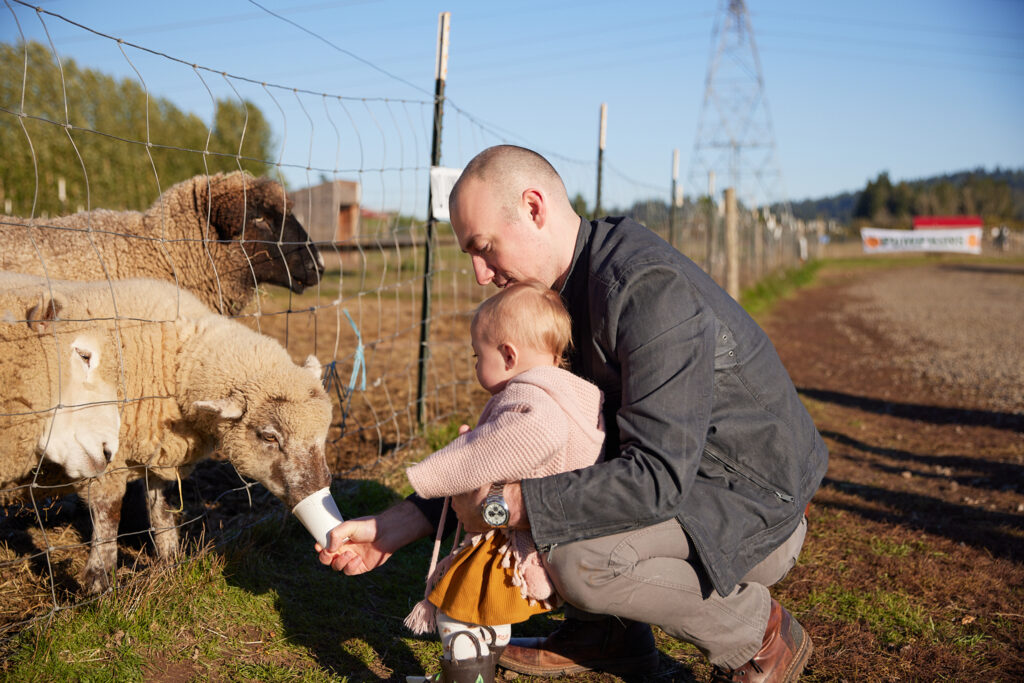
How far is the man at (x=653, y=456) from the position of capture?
1902mm

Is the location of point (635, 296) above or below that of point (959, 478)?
above

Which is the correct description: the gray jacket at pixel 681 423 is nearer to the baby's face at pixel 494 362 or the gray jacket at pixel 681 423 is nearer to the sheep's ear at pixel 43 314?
the baby's face at pixel 494 362

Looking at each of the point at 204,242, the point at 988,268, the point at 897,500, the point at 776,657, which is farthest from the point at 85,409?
the point at 988,268

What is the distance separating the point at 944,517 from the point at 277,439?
3418mm

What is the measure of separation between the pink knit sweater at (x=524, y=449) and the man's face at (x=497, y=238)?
358 mm

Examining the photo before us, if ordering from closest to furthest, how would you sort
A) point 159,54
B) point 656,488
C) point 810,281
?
point 656,488 < point 159,54 < point 810,281

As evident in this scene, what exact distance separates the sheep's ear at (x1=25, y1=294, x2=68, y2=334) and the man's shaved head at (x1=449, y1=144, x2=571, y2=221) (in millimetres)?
1429

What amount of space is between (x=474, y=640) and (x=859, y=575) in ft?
6.76

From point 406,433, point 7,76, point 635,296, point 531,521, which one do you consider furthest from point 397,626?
point 7,76

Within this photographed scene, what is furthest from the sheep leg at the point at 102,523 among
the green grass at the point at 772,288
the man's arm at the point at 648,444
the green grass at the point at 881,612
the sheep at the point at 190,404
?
the green grass at the point at 772,288

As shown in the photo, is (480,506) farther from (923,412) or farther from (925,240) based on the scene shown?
(925,240)

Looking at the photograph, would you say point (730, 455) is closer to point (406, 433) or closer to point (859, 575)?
point (859, 575)

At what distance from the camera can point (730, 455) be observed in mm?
2049

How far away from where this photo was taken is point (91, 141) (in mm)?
22641
